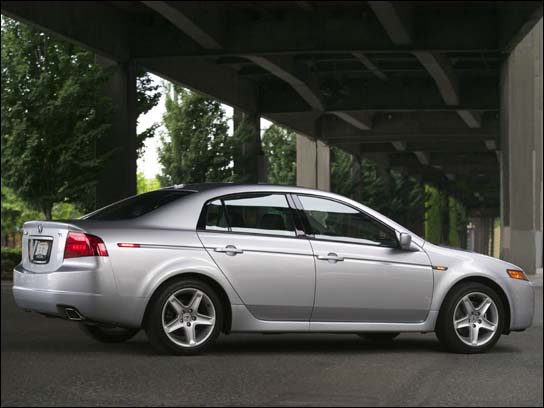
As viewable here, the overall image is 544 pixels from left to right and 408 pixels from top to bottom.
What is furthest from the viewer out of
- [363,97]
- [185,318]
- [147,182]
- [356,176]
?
[363,97]

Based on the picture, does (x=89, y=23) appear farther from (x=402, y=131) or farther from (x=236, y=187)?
(x=402, y=131)

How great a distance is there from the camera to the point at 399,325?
358cm

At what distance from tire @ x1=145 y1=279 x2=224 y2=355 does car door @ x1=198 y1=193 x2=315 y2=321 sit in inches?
12.2

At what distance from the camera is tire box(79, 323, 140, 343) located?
10.6ft

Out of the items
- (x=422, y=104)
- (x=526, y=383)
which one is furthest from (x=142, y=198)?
(x=422, y=104)

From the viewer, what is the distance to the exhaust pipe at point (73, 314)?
2.78 m

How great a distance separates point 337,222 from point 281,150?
116 inches

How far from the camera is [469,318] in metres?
3.55

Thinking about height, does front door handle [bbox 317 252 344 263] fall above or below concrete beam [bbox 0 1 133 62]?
below

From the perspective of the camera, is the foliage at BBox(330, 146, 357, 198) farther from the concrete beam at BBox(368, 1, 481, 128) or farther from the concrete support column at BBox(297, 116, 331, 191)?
the concrete beam at BBox(368, 1, 481, 128)

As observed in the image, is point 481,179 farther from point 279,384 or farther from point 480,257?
point 480,257

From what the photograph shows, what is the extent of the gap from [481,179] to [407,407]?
51.6 inches

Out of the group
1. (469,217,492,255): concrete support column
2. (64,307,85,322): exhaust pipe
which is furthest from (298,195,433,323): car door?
(64,307,85,322): exhaust pipe

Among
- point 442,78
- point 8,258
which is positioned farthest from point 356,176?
point 442,78
